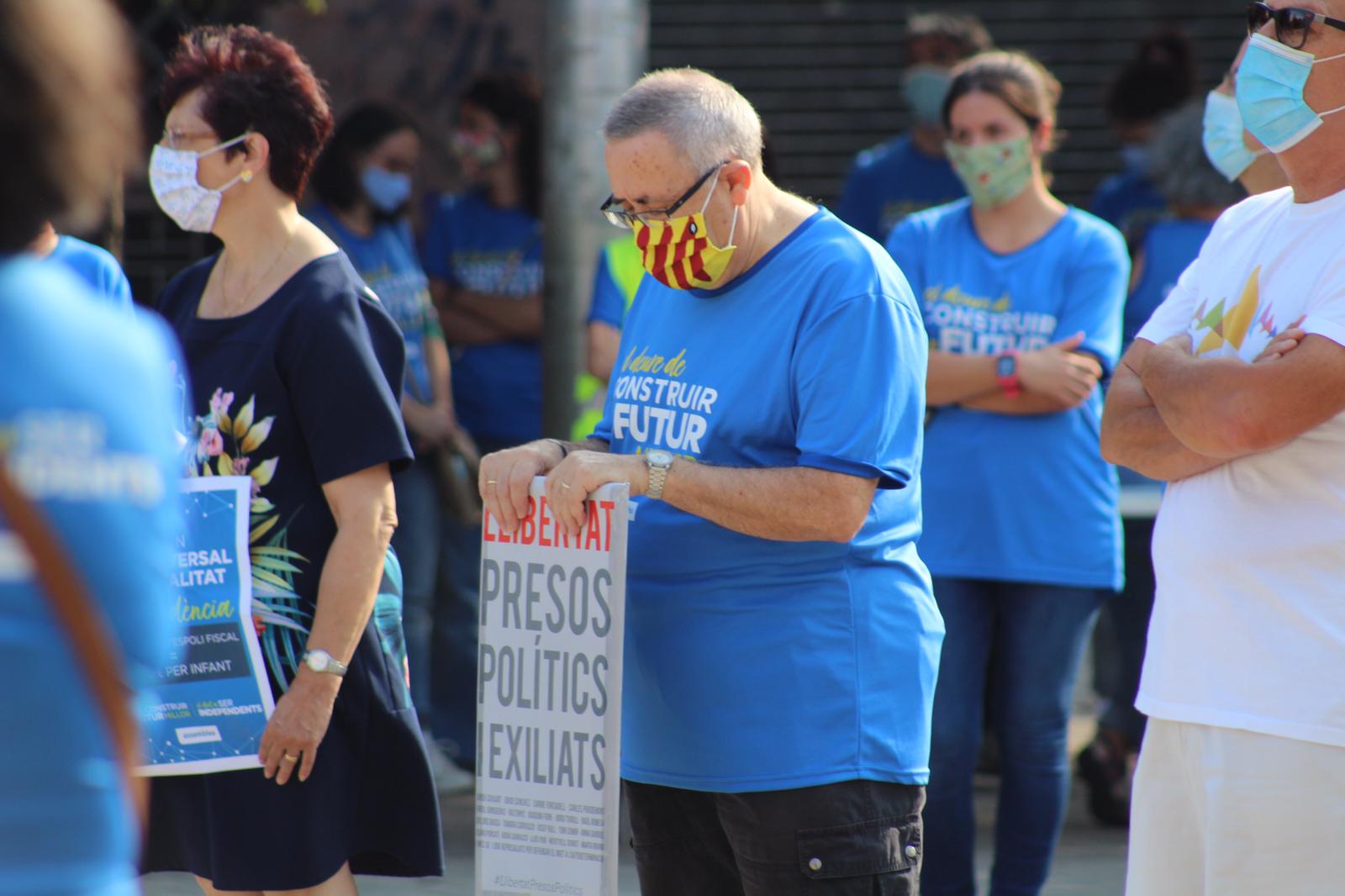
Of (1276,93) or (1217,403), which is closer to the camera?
(1217,403)

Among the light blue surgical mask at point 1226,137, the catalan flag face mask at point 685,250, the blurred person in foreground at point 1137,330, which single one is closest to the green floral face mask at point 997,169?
the light blue surgical mask at point 1226,137

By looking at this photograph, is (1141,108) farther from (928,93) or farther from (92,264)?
(92,264)

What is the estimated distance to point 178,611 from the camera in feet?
10.2

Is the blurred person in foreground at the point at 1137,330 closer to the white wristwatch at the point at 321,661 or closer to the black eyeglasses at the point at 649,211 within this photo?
the black eyeglasses at the point at 649,211

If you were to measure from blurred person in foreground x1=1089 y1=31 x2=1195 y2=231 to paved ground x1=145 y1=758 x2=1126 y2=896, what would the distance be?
2.38 meters

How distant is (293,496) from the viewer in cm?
317

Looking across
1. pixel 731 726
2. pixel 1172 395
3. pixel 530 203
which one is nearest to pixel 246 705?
pixel 731 726

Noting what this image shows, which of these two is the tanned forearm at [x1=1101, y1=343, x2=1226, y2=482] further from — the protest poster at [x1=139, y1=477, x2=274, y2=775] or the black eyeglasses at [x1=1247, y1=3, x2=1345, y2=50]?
the protest poster at [x1=139, y1=477, x2=274, y2=775]

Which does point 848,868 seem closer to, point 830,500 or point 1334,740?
point 830,500

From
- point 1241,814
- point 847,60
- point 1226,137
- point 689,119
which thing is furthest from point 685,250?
point 847,60

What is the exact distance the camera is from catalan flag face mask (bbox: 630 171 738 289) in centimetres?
292

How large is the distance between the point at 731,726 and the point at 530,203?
4.00m

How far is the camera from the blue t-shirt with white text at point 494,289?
6.46 metres

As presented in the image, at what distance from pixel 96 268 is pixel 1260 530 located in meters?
2.46
